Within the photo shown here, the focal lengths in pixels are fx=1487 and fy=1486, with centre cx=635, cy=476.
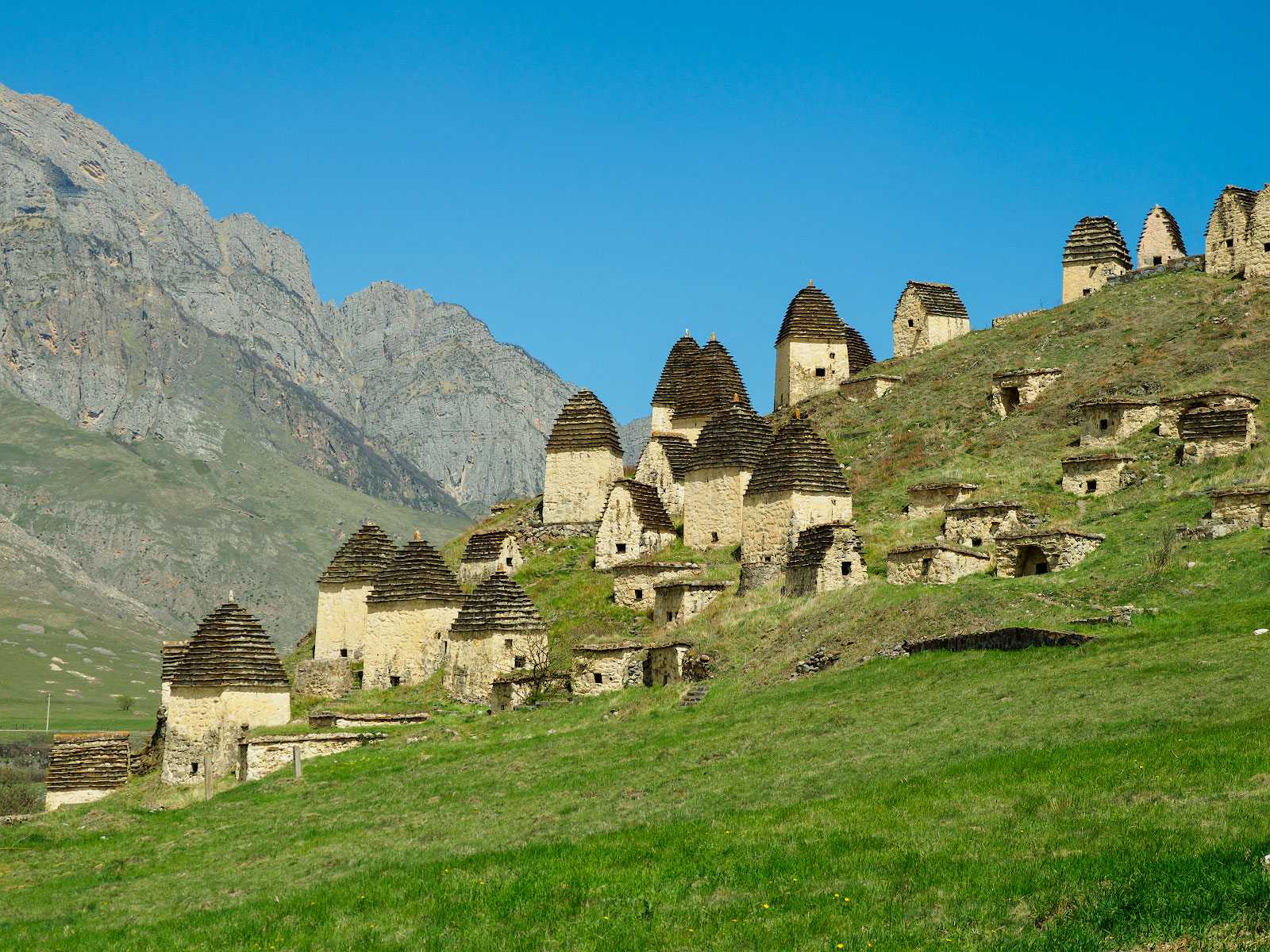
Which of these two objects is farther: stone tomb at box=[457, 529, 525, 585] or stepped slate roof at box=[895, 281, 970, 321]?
stepped slate roof at box=[895, 281, 970, 321]

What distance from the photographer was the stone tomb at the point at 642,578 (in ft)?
151

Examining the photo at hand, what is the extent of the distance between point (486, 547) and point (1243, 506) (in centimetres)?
2656

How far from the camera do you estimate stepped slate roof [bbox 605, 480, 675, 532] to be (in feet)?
164

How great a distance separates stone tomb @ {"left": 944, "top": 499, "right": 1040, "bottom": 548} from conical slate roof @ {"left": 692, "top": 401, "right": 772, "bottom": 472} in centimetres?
757

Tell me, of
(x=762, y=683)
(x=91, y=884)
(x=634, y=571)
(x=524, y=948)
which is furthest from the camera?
(x=634, y=571)

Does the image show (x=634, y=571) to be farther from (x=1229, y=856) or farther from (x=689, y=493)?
(x=1229, y=856)

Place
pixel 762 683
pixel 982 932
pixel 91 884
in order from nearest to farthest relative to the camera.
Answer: pixel 982 932, pixel 91 884, pixel 762 683

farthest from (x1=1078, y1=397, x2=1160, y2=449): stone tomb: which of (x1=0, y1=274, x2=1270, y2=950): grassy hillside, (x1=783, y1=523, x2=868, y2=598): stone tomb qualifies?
(x1=783, y1=523, x2=868, y2=598): stone tomb

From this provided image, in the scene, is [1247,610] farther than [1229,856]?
Yes

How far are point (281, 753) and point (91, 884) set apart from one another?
40.1ft

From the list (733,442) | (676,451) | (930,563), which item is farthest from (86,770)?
(930,563)

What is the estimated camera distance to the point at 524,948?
51.8 feet

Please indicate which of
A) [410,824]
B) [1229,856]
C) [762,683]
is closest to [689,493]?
[762,683]

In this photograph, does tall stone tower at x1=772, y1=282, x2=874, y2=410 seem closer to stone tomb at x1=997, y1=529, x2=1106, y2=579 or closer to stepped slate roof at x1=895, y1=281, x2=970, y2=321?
stepped slate roof at x1=895, y1=281, x2=970, y2=321
